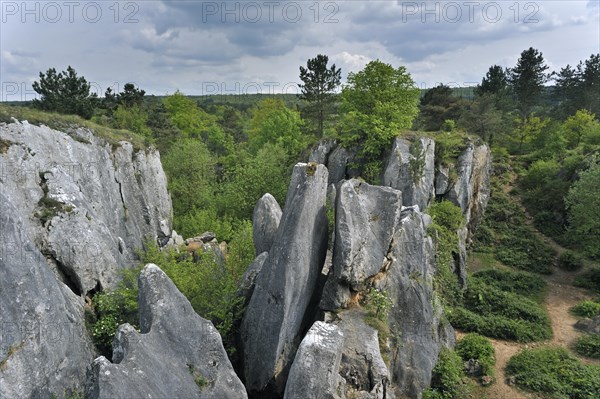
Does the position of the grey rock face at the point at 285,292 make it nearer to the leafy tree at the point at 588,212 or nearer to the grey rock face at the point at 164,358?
the grey rock face at the point at 164,358

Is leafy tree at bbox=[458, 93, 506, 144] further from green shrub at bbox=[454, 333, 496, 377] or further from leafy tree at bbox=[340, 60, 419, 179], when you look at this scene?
green shrub at bbox=[454, 333, 496, 377]

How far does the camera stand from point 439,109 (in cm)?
5759

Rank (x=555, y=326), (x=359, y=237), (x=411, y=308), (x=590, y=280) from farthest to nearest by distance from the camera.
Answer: (x=590, y=280) → (x=555, y=326) → (x=411, y=308) → (x=359, y=237)

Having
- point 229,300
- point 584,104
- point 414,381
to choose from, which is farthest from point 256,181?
point 584,104

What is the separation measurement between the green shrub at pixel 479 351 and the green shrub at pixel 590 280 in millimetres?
15474

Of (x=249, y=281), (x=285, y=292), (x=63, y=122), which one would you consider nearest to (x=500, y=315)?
(x=249, y=281)

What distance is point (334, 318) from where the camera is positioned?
46.3 feet

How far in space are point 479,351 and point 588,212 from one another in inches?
824

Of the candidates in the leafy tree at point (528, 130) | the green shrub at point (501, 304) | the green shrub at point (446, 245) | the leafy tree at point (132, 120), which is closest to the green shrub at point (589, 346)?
the green shrub at point (501, 304)

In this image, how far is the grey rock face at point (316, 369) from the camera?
9.86 m

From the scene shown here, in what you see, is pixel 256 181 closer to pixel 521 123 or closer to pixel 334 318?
pixel 334 318

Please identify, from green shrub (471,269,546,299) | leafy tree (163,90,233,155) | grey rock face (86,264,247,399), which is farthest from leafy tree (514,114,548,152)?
grey rock face (86,264,247,399)

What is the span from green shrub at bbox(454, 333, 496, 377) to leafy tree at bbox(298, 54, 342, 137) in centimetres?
3571

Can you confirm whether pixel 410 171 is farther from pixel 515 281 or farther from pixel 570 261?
pixel 570 261
